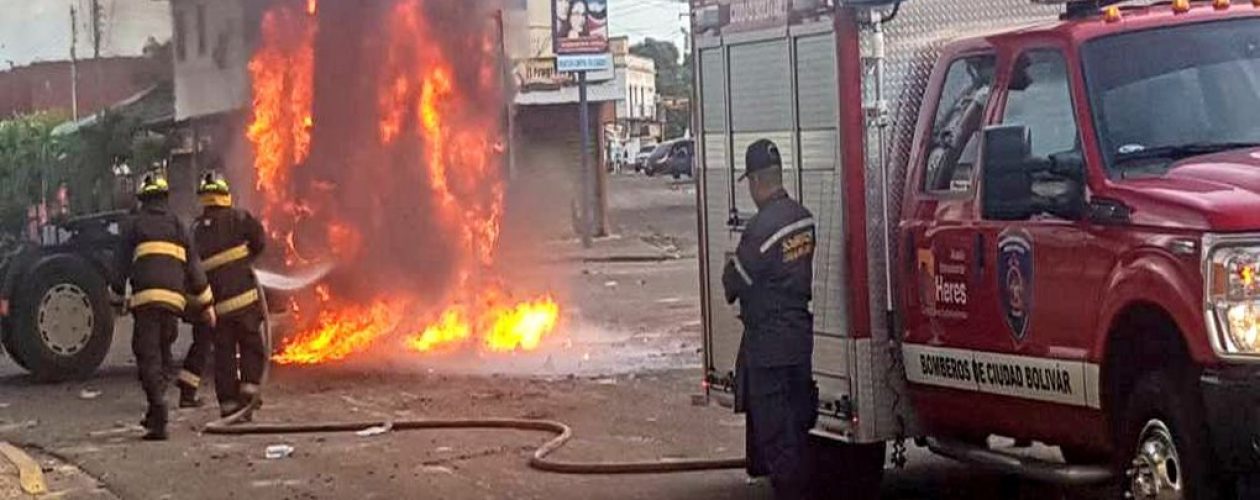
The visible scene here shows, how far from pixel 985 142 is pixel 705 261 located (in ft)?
10.4

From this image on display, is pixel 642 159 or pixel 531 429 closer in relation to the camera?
pixel 531 429

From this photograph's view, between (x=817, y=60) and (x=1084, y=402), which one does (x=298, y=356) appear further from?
(x=1084, y=402)

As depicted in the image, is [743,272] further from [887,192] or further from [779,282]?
[887,192]

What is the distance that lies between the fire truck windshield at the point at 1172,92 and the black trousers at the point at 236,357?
811 cm

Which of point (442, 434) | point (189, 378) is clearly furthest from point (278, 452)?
point (189, 378)

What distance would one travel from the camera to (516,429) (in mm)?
13719

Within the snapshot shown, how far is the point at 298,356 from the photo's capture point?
18.5 m

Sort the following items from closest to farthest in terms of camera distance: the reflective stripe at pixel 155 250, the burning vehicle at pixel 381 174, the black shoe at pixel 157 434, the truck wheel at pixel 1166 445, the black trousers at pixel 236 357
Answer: the truck wheel at pixel 1166 445, the black shoe at pixel 157 434, the reflective stripe at pixel 155 250, the black trousers at pixel 236 357, the burning vehicle at pixel 381 174

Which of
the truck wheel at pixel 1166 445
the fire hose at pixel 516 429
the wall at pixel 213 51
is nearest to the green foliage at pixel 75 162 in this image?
the wall at pixel 213 51

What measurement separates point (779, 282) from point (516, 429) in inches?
186

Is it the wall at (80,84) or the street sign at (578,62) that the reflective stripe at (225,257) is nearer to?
the wall at (80,84)

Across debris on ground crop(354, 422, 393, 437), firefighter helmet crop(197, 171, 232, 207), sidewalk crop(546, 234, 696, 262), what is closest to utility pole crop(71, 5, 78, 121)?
sidewalk crop(546, 234, 696, 262)

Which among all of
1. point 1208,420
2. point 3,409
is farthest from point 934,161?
point 3,409

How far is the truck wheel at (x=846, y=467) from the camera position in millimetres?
10328
